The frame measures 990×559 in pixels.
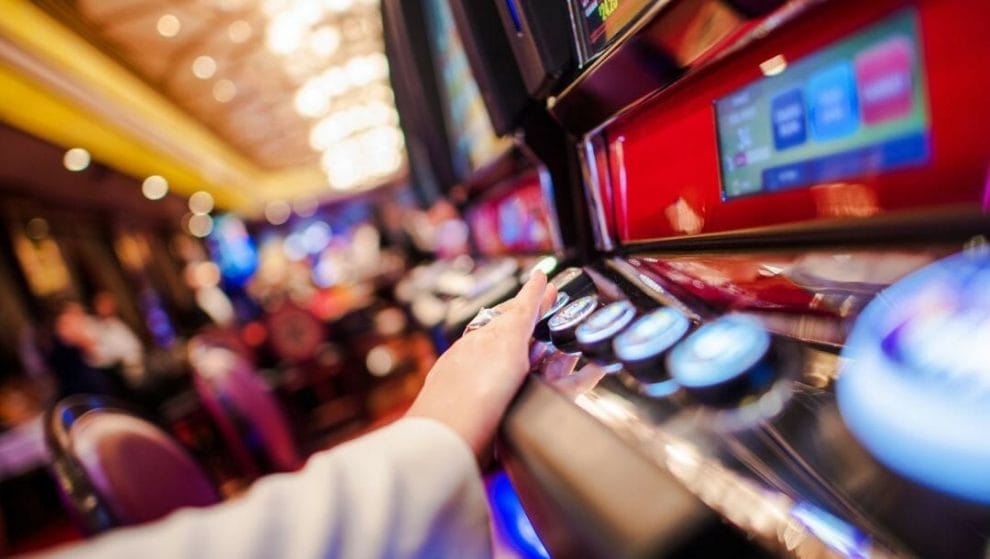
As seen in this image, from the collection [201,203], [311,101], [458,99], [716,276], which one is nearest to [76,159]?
[311,101]

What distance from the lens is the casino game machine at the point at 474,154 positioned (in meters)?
1.15

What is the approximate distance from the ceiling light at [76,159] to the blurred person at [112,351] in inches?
66.6

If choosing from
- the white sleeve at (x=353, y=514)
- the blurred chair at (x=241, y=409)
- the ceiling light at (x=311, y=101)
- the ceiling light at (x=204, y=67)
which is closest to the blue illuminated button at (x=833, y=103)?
the white sleeve at (x=353, y=514)

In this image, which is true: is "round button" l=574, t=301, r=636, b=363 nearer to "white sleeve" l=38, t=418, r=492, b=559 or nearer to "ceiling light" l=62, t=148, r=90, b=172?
"white sleeve" l=38, t=418, r=492, b=559

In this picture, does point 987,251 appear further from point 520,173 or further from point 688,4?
point 520,173

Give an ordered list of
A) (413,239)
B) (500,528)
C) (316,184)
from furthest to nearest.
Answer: (316,184), (413,239), (500,528)

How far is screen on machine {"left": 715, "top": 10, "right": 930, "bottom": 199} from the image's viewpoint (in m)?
0.46

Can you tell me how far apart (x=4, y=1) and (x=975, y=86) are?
5.48 metres

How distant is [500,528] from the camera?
37.7 inches

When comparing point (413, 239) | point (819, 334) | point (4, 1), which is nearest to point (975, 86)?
point (819, 334)

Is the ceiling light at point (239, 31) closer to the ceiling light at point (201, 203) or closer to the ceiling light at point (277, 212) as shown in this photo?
the ceiling light at point (201, 203)

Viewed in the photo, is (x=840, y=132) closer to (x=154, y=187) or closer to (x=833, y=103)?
(x=833, y=103)

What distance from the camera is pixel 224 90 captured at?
6.84 m

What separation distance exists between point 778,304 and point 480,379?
37 centimetres
